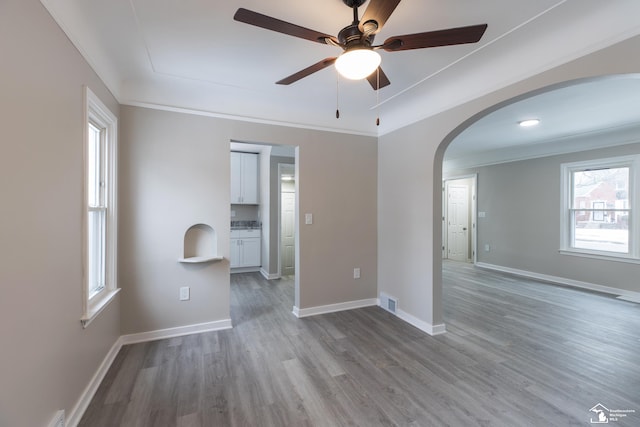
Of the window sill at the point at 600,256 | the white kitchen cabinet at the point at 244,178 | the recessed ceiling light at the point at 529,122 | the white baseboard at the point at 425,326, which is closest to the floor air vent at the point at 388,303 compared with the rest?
the white baseboard at the point at 425,326

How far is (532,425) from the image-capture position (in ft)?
5.62

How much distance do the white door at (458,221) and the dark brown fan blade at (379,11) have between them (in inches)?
278

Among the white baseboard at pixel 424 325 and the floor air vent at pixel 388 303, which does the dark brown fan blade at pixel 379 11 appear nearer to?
the white baseboard at pixel 424 325

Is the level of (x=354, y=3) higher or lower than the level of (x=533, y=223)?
higher

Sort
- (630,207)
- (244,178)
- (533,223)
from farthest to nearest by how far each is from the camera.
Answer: (244,178) → (533,223) → (630,207)

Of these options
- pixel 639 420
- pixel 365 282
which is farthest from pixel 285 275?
pixel 639 420

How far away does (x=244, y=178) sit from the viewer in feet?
19.2

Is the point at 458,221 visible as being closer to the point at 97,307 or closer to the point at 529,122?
the point at 529,122

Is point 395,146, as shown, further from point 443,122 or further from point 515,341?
point 515,341

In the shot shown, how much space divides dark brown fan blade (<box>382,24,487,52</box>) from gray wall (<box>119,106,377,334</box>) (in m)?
2.03

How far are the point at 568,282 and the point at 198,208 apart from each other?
6.18 m

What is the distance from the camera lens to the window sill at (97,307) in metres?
1.83

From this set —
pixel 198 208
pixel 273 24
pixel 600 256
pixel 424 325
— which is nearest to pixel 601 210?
pixel 600 256

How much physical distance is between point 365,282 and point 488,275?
130 inches
